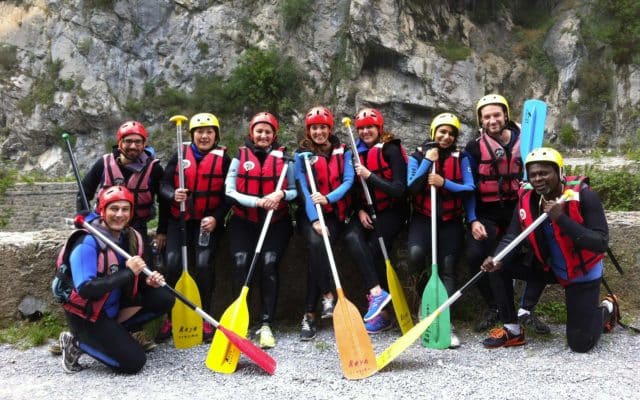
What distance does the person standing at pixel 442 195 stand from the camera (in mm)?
4320

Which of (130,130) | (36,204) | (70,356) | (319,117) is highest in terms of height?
(319,117)

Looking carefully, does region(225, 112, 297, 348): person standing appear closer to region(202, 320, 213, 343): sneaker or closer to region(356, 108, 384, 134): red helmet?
region(202, 320, 213, 343): sneaker

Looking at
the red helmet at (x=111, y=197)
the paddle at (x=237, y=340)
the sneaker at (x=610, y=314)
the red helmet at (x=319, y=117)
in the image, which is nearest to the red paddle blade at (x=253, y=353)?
the paddle at (x=237, y=340)

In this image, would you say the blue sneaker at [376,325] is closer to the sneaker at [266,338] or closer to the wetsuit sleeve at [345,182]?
the sneaker at [266,338]

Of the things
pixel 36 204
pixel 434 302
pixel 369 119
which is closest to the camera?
pixel 434 302

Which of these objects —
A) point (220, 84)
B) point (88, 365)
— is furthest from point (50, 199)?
point (88, 365)

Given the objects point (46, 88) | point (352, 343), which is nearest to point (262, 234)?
point (352, 343)

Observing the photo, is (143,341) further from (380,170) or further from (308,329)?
(380,170)

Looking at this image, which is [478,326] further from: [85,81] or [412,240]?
[85,81]

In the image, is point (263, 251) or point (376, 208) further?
point (376, 208)

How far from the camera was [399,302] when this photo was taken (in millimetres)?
4398

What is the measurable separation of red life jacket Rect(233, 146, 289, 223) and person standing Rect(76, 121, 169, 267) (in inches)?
28.9

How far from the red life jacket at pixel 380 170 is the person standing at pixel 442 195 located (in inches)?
7.4

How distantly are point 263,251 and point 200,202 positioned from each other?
2.46ft
